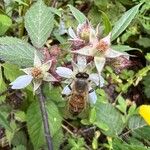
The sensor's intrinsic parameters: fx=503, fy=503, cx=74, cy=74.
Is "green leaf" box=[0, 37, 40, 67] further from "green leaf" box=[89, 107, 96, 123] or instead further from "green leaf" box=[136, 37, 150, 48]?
"green leaf" box=[136, 37, 150, 48]

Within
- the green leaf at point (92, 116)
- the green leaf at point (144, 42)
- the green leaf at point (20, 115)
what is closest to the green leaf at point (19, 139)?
the green leaf at point (20, 115)

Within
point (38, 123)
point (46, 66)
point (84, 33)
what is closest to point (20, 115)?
point (38, 123)

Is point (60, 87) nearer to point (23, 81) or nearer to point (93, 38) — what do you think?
point (23, 81)

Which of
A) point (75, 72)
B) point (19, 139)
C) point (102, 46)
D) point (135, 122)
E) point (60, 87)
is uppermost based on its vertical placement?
point (102, 46)

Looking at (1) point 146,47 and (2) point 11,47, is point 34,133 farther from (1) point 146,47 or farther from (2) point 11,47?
(1) point 146,47

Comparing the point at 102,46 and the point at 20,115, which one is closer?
the point at 102,46

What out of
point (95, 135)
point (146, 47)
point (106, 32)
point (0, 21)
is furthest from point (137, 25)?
point (106, 32)

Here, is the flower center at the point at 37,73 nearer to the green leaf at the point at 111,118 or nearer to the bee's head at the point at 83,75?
the bee's head at the point at 83,75

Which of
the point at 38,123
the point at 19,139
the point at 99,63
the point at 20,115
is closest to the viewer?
the point at 99,63
